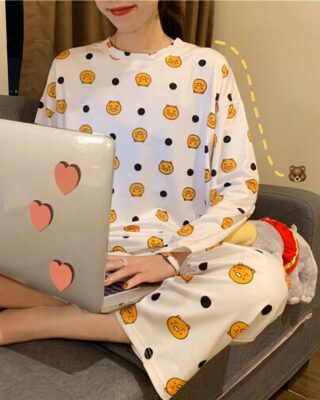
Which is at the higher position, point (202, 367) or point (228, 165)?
point (228, 165)

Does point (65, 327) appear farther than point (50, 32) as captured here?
No

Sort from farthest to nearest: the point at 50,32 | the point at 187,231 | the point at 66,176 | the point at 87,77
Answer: the point at 50,32 → the point at 87,77 → the point at 187,231 → the point at 66,176

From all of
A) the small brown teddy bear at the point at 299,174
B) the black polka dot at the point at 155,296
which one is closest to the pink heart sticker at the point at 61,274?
the black polka dot at the point at 155,296

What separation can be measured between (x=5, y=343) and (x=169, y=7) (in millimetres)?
1007

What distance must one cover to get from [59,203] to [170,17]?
0.91 m

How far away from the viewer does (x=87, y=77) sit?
137cm

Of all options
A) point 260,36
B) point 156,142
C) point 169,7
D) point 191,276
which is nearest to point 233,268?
point 191,276

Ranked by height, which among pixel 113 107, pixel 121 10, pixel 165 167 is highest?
pixel 121 10

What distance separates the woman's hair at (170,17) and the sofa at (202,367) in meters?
0.43

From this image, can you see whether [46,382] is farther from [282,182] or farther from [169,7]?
[282,182]

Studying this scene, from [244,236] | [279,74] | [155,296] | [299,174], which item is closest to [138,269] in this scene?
[155,296]

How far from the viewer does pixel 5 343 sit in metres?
0.99

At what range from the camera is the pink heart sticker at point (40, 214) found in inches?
30.9

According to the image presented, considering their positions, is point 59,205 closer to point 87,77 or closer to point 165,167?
point 165,167
